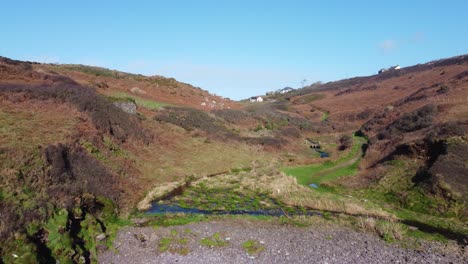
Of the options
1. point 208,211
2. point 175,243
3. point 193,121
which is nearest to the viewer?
point 175,243

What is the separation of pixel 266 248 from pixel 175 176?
19.0m

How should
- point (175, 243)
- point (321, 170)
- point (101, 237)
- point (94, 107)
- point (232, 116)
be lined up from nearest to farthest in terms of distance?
point (175, 243)
point (101, 237)
point (94, 107)
point (321, 170)
point (232, 116)

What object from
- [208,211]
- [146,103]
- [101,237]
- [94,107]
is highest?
[146,103]

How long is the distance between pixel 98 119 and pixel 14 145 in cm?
1457

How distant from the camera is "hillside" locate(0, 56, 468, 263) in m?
20.1

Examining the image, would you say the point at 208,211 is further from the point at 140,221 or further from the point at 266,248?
the point at 266,248

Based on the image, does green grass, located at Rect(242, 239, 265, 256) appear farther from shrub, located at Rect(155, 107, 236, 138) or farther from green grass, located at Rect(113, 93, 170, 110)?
green grass, located at Rect(113, 93, 170, 110)

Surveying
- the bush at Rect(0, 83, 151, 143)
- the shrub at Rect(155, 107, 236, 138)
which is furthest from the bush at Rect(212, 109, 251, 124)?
the bush at Rect(0, 83, 151, 143)

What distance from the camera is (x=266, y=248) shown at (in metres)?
19.6

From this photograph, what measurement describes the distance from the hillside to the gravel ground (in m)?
0.66

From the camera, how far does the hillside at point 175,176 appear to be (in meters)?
20.1

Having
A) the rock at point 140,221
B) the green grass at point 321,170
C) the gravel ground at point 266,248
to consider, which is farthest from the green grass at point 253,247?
the green grass at point 321,170

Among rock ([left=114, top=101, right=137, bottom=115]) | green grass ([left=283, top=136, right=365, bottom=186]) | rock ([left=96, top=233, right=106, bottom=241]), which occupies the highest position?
rock ([left=114, top=101, right=137, bottom=115])

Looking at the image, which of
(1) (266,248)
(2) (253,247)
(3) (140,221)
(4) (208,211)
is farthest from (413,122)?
(3) (140,221)
